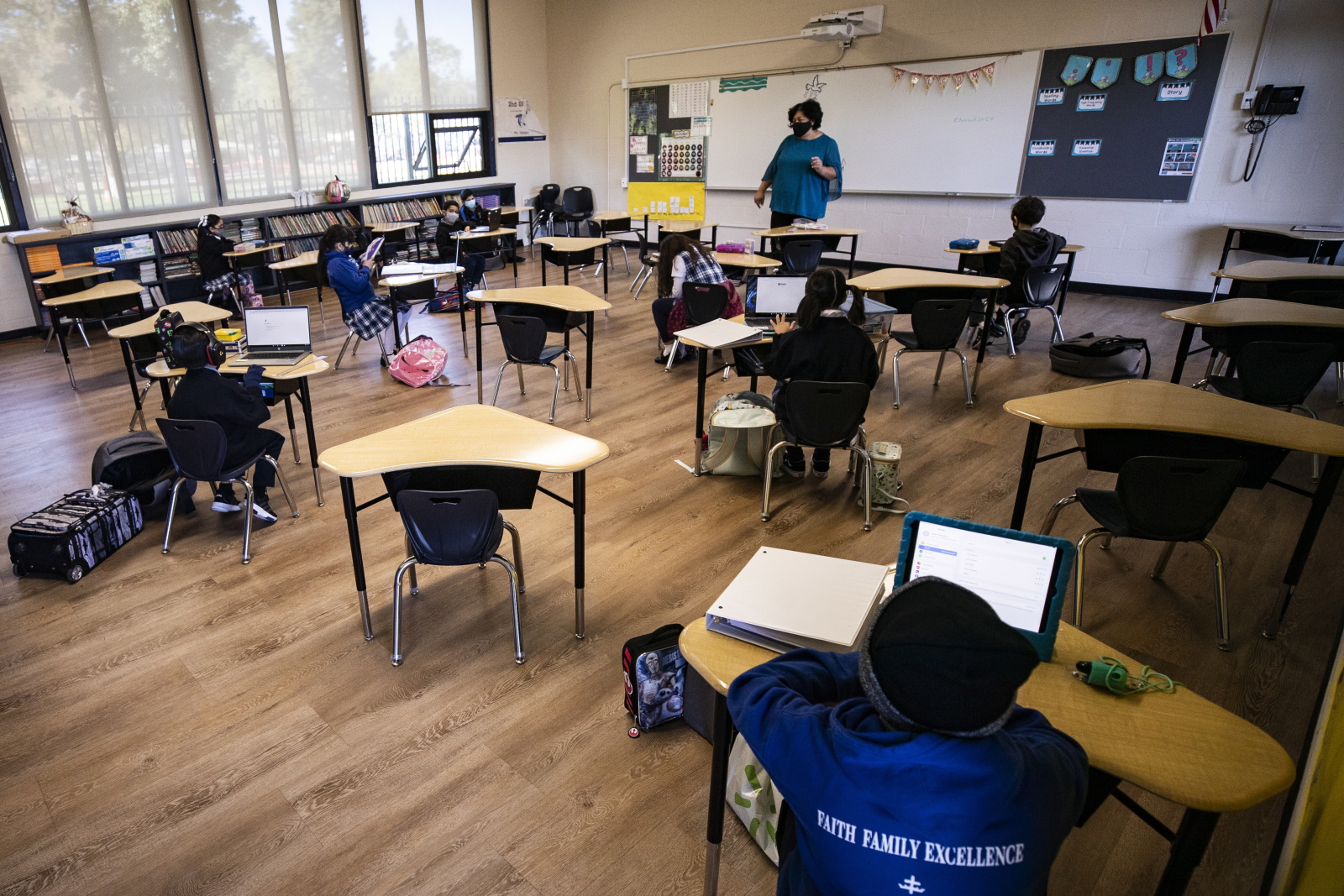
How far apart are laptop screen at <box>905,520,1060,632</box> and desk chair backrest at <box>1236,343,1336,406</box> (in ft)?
10.2

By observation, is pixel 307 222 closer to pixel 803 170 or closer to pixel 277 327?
pixel 277 327

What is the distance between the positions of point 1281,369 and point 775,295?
2.53 metres

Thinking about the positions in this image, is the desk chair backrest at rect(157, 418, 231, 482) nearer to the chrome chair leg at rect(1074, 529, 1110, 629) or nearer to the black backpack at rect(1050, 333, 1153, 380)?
the chrome chair leg at rect(1074, 529, 1110, 629)

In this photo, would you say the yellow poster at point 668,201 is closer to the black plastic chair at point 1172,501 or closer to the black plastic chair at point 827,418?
the black plastic chair at point 827,418

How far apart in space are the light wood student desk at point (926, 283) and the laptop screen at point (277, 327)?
323 centimetres

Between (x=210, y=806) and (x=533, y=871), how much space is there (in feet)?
3.16

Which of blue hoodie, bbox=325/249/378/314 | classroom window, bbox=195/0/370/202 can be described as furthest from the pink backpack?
classroom window, bbox=195/0/370/202

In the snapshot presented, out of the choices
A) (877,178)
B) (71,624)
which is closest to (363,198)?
(877,178)

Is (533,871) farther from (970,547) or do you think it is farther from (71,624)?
(71,624)

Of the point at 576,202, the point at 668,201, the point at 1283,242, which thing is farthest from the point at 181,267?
the point at 1283,242

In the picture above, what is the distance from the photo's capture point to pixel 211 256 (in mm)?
6992

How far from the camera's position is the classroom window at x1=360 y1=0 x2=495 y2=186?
938 centimetres

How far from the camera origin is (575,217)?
1048cm

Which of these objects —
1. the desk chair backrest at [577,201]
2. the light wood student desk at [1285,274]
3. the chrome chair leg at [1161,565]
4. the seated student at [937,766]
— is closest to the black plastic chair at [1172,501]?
the chrome chair leg at [1161,565]
